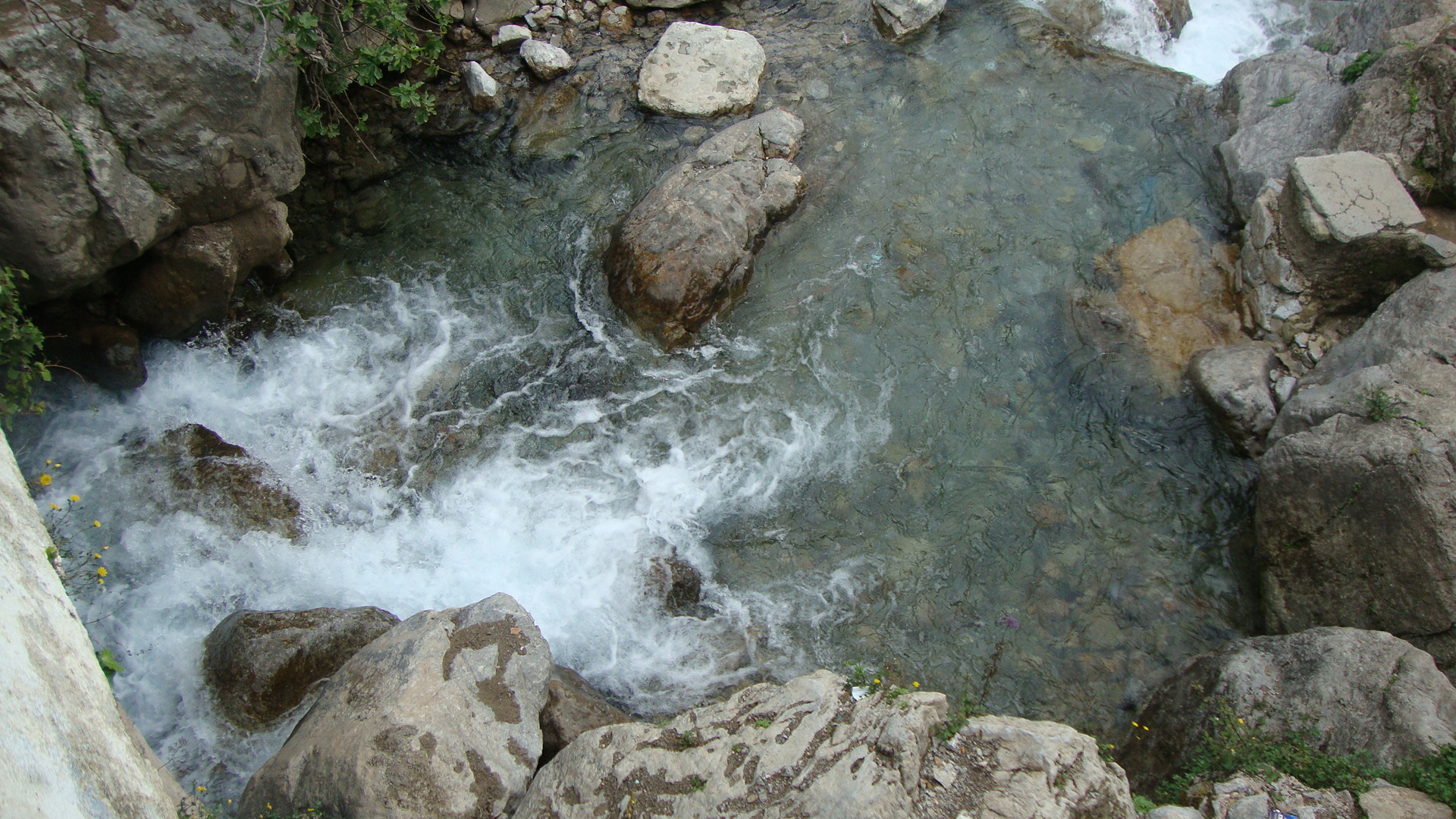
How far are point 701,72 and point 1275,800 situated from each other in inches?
320

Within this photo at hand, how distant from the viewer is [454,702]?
443 centimetres

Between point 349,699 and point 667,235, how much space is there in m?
4.45

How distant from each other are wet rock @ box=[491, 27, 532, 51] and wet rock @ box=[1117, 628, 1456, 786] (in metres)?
8.92

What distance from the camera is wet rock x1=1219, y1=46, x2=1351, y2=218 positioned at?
25.6 feet

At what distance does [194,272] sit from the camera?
253 inches

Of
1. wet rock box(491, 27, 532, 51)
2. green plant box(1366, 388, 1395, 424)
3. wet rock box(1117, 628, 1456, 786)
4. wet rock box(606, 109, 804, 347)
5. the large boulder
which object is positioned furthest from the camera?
wet rock box(491, 27, 532, 51)

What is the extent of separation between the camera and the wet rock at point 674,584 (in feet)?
19.4

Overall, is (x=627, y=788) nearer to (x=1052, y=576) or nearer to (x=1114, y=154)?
(x=1052, y=576)

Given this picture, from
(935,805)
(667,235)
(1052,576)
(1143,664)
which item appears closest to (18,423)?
(667,235)

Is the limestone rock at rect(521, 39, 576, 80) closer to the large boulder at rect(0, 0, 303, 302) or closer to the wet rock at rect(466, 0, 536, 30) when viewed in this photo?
the wet rock at rect(466, 0, 536, 30)

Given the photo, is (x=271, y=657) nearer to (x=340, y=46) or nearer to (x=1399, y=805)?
(x=340, y=46)

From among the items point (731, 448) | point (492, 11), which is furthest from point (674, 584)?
point (492, 11)

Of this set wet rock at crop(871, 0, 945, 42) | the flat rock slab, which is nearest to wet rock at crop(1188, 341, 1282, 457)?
the flat rock slab

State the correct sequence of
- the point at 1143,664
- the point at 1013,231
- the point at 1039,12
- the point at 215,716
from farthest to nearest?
the point at 1039,12 → the point at 1013,231 → the point at 1143,664 → the point at 215,716
